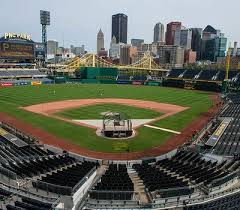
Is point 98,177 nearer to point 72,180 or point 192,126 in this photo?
point 72,180

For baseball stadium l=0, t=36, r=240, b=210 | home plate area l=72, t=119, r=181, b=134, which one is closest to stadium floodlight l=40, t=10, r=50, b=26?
baseball stadium l=0, t=36, r=240, b=210

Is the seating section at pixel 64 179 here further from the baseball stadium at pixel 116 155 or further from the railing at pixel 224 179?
the railing at pixel 224 179

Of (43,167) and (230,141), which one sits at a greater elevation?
(230,141)

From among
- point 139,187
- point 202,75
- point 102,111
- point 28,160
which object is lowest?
point 139,187

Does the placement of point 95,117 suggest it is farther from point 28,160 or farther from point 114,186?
point 114,186

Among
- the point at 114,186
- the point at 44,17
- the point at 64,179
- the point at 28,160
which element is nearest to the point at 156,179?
the point at 114,186

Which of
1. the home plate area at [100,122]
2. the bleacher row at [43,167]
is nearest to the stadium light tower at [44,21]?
the home plate area at [100,122]
